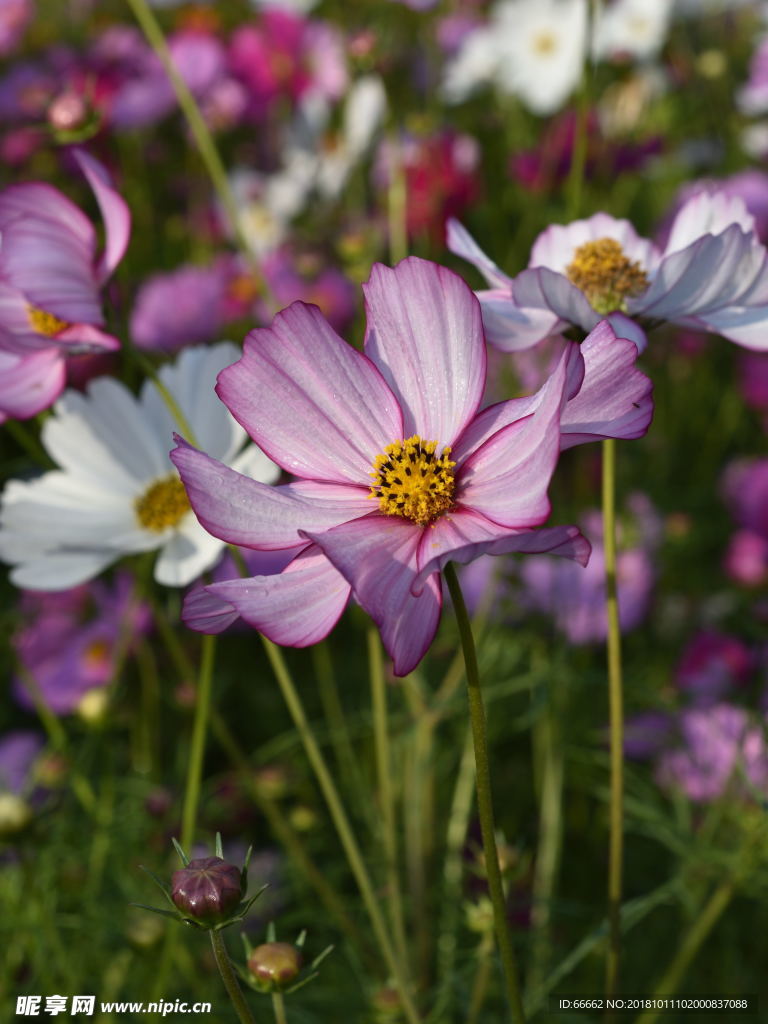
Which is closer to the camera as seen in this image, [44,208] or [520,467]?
[520,467]

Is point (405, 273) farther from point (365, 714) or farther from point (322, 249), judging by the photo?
point (322, 249)

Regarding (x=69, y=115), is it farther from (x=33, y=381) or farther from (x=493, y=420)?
(x=493, y=420)

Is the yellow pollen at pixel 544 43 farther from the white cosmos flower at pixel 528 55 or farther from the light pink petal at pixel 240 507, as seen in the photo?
the light pink petal at pixel 240 507

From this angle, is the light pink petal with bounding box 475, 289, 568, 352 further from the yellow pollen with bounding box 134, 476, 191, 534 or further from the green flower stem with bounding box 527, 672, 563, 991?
the green flower stem with bounding box 527, 672, 563, 991

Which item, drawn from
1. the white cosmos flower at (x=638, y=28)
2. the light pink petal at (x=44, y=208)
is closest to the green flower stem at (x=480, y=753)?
the light pink petal at (x=44, y=208)

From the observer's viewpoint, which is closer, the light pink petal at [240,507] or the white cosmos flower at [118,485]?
the light pink petal at [240,507]

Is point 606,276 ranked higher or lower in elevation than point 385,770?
higher

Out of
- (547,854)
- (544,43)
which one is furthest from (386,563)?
(544,43)
